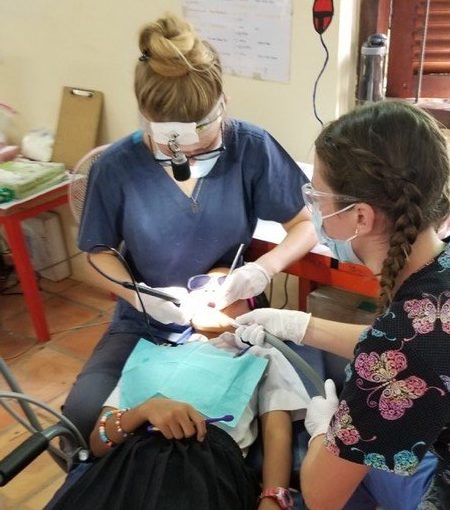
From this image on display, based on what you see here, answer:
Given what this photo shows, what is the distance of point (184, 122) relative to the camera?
1428mm

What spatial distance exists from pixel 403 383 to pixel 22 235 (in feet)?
6.49

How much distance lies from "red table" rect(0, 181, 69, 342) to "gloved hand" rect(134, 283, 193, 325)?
3.54ft

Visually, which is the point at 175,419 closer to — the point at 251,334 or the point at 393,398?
the point at 251,334

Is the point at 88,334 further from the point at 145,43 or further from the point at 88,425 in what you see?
the point at 145,43

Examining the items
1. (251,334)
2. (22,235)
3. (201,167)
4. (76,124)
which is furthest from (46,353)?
(251,334)

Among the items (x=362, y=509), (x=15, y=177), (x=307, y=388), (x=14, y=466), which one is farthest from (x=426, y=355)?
(x=15, y=177)

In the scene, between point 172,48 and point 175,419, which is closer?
point 175,419

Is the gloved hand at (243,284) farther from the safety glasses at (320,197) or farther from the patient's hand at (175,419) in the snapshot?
the safety glasses at (320,197)

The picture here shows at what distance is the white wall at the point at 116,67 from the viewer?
194cm

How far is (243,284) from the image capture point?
160cm

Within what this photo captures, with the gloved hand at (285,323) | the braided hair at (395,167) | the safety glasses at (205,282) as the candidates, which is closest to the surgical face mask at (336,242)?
the braided hair at (395,167)

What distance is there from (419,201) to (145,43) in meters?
0.83

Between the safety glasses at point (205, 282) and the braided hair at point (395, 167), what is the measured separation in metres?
0.70

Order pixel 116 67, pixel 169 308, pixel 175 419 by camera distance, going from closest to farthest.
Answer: pixel 175 419
pixel 169 308
pixel 116 67
